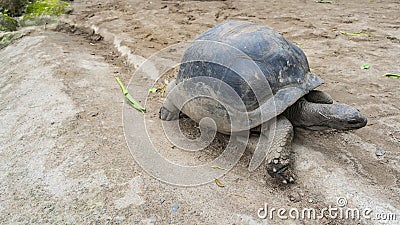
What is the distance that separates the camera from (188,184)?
2.23 metres

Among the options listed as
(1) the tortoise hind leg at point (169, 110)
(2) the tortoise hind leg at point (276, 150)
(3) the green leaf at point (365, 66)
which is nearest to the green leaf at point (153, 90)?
(1) the tortoise hind leg at point (169, 110)

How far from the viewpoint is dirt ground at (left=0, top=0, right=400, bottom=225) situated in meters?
2.00

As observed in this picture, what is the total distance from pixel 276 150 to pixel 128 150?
3.91 ft

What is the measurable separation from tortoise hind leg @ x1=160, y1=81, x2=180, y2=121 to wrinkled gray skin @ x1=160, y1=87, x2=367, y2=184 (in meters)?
0.28

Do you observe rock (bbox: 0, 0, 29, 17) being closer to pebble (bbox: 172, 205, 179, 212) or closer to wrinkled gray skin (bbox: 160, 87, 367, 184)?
wrinkled gray skin (bbox: 160, 87, 367, 184)

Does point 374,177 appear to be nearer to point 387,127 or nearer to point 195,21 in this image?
point 387,127

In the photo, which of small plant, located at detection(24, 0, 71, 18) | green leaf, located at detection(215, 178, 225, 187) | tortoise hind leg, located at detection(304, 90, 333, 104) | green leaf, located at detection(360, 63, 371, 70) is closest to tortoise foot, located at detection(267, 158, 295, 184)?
green leaf, located at detection(215, 178, 225, 187)

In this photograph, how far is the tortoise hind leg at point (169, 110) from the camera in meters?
2.94

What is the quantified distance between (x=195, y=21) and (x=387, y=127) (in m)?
4.18

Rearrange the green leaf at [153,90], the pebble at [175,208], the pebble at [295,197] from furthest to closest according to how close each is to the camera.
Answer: the green leaf at [153,90] < the pebble at [295,197] < the pebble at [175,208]

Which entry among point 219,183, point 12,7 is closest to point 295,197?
point 219,183

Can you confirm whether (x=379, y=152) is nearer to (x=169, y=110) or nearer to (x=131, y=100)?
(x=169, y=110)

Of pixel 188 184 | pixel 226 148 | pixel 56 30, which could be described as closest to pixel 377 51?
pixel 226 148

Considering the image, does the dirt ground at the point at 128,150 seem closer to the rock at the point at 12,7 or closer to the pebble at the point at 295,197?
the pebble at the point at 295,197
